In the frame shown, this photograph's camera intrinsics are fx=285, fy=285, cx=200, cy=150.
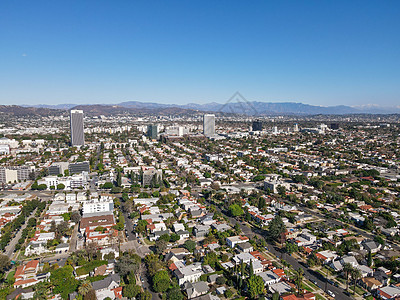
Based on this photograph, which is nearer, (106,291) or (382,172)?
(106,291)

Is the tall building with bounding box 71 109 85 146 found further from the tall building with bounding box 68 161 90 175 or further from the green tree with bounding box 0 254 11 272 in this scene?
the green tree with bounding box 0 254 11 272

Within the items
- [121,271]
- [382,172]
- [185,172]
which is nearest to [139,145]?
[185,172]

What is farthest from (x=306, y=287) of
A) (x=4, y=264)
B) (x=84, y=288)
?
(x=4, y=264)

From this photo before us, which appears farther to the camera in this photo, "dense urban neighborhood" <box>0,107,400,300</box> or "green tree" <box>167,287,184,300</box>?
"dense urban neighborhood" <box>0,107,400,300</box>

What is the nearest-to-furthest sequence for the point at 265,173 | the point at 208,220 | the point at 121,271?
the point at 121,271 < the point at 208,220 < the point at 265,173

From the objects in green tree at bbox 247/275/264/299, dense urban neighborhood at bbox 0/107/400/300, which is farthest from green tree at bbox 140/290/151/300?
green tree at bbox 247/275/264/299

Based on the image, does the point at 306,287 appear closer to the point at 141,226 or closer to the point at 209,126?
the point at 141,226

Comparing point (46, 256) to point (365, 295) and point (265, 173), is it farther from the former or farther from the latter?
point (265, 173)
